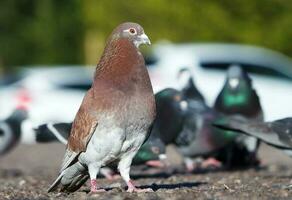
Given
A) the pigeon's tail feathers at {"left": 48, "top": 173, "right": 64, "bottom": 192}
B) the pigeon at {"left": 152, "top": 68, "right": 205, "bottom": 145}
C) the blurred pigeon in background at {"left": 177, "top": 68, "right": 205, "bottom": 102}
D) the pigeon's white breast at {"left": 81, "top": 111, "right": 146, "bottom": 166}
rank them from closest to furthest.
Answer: the pigeon's white breast at {"left": 81, "top": 111, "right": 146, "bottom": 166}
the pigeon's tail feathers at {"left": 48, "top": 173, "right": 64, "bottom": 192}
the pigeon at {"left": 152, "top": 68, "right": 205, "bottom": 145}
the blurred pigeon in background at {"left": 177, "top": 68, "right": 205, "bottom": 102}

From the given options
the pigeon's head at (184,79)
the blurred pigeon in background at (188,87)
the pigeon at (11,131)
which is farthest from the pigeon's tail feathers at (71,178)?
the pigeon at (11,131)

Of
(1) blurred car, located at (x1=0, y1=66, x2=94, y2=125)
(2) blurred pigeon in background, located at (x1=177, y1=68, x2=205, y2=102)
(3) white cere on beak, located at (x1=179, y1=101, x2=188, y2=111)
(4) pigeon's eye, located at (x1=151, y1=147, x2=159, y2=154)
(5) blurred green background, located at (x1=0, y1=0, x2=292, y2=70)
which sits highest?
(5) blurred green background, located at (x1=0, y1=0, x2=292, y2=70)

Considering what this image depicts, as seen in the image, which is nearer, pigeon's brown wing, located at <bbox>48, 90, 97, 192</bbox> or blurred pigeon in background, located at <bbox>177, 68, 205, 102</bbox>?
pigeon's brown wing, located at <bbox>48, 90, 97, 192</bbox>

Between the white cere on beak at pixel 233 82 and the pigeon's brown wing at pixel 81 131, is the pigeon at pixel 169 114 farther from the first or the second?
the pigeon's brown wing at pixel 81 131

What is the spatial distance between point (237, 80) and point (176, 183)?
3.29 metres

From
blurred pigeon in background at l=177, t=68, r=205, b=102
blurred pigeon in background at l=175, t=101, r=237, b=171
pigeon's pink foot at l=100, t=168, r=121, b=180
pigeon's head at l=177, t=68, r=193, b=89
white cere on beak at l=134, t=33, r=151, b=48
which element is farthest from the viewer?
pigeon's head at l=177, t=68, r=193, b=89

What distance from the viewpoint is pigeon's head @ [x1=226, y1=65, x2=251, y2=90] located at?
14961mm

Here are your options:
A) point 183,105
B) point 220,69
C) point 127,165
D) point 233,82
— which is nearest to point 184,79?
point 233,82

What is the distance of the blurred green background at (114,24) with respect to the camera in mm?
31125

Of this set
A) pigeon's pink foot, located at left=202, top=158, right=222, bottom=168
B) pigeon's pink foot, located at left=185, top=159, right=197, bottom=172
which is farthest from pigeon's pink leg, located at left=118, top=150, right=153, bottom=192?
pigeon's pink foot, located at left=202, top=158, right=222, bottom=168

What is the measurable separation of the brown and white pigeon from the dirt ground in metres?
0.30

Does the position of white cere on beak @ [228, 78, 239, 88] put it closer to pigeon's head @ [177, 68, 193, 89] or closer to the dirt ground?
pigeon's head @ [177, 68, 193, 89]

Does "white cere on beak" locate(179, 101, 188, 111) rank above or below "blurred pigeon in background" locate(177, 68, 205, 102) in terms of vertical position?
below

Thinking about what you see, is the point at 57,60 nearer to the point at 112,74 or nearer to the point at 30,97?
the point at 30,97
